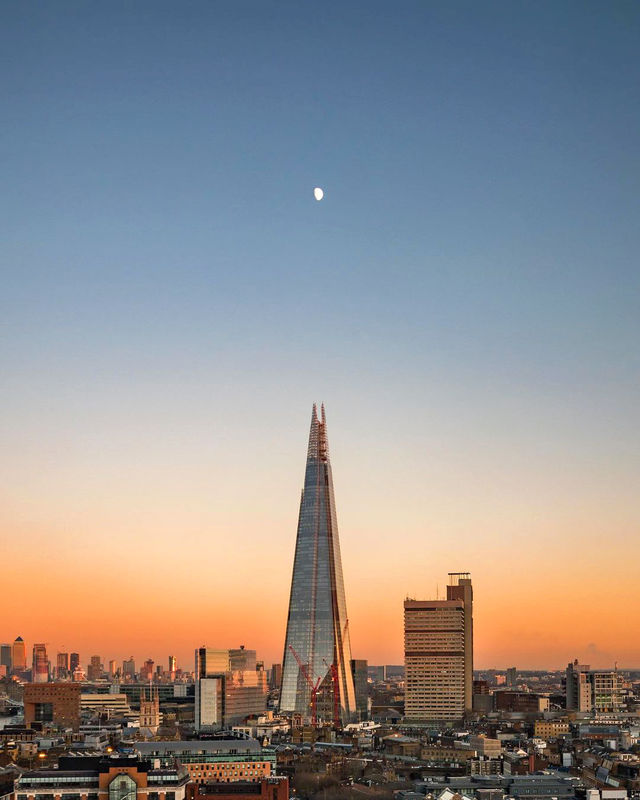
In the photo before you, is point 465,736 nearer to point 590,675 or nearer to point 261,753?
point 261,753

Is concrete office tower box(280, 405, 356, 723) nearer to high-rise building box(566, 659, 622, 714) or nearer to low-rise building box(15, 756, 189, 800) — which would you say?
high-rise building box(566, 659, 622, 714)

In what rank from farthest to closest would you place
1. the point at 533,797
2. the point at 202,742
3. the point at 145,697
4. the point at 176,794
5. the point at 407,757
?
the point at 145,697 → the point at 407,757 → the point at 202,742 → the point at 533,797 → the point at 176,794

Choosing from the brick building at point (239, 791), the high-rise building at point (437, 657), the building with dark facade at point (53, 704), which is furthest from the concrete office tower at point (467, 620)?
the brick building at point (239, 791)

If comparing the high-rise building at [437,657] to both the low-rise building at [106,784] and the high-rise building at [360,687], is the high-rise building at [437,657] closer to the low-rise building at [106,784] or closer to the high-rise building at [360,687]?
the high-rise building at [360,687]

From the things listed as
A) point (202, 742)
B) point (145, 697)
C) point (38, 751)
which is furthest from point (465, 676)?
point (202, 742)

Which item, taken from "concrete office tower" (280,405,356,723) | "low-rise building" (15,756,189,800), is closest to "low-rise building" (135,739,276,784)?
"low-rise building" (15,756,189,800)

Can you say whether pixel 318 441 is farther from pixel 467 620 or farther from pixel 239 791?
pixel 239 791
